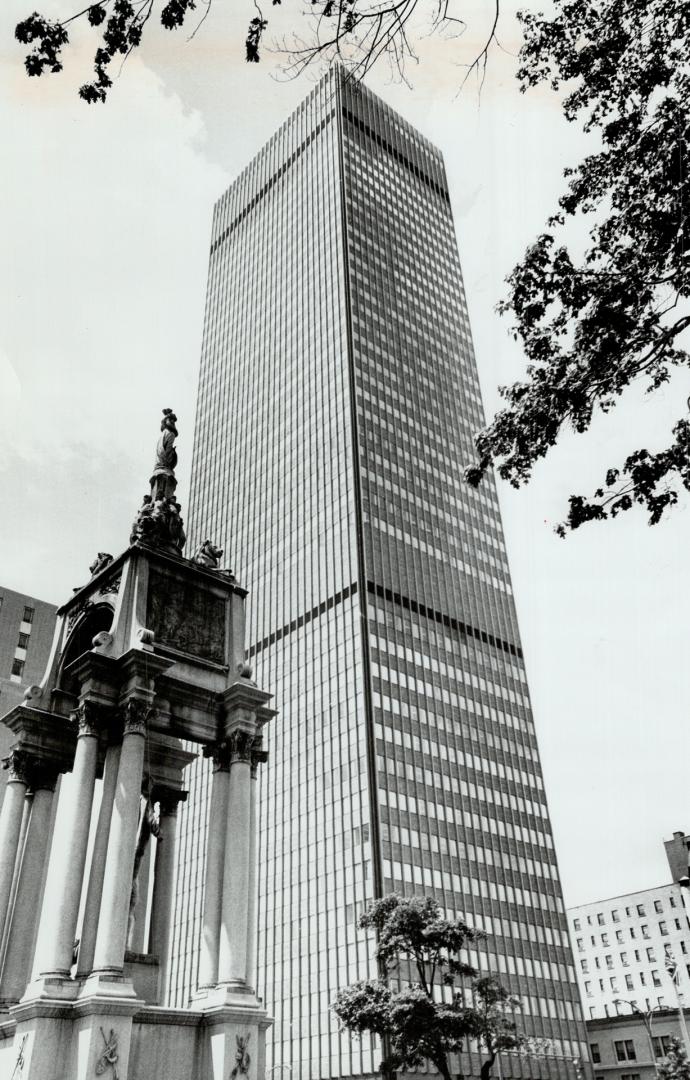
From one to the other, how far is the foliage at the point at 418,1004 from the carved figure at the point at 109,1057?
20.1m

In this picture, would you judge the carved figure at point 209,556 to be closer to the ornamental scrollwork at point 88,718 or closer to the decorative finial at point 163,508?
the decorative finial at point 163,508

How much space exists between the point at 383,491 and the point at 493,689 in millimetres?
28737

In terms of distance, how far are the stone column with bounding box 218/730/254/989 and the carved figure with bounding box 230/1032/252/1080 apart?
3.72ft

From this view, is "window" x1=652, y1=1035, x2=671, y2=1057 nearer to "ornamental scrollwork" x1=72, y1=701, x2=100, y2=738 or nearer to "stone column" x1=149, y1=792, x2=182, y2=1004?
"stone column" x1=149, y1=792, x2=182, y2=1004

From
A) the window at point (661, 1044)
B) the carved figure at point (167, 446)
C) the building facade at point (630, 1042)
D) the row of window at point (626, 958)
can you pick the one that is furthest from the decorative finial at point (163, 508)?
the row of window at point (626, 958)

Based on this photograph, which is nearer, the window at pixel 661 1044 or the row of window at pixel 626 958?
the window at pixel 661 1044

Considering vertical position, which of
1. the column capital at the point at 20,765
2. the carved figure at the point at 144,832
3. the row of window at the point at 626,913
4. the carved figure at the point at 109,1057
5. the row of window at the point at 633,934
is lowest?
the carved figure at the point at 109,1057

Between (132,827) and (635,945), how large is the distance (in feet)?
382

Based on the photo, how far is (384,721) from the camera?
3703 inches

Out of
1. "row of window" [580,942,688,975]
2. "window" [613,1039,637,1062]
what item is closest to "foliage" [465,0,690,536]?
"window" [613,1039,637,1062]

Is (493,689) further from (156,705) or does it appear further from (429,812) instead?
(156,705)

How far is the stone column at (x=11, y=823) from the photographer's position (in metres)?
23.1

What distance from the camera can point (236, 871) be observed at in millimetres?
22328

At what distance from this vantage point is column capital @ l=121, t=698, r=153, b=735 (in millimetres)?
22391
